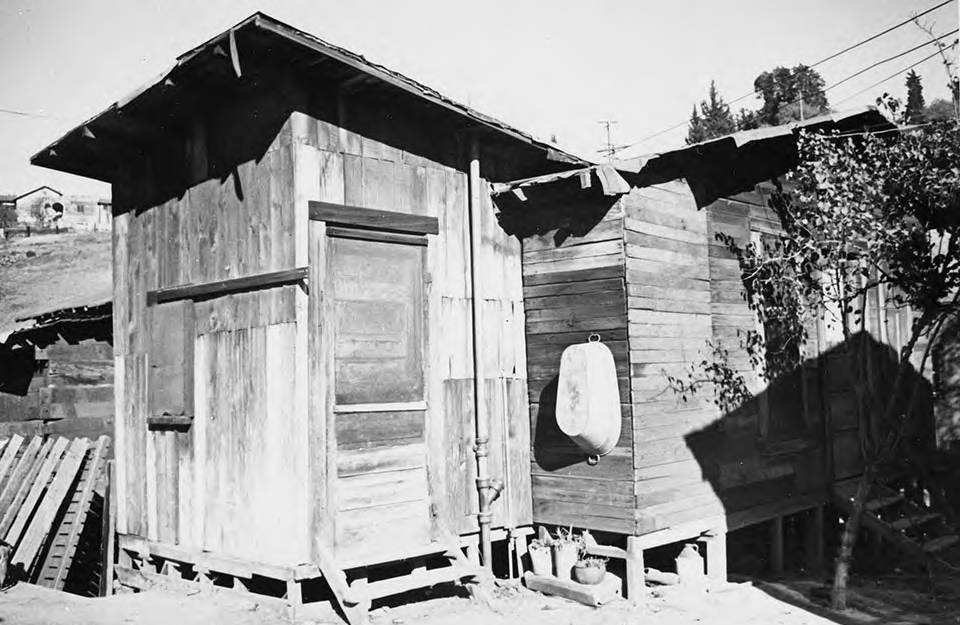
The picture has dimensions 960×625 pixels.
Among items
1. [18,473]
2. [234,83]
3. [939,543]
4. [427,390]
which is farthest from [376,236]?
[939,543]

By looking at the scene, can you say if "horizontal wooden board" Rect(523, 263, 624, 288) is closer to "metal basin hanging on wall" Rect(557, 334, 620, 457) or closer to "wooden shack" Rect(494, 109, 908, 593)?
"wooden shack" Rect(494, 109, 908, 593)

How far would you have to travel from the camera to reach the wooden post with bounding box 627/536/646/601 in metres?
8.28

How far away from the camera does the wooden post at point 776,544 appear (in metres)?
10.3

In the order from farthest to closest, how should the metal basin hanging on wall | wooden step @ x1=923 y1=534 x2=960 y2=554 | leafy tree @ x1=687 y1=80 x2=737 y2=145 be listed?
leafy tree @ x1=687 y1=80 x2=737 y2=145 → wooden step @ x1=923 y1=534 x2=960 y2=554 → the metal basin hanging on wall

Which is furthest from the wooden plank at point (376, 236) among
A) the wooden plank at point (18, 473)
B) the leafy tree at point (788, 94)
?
the leafy tree at point (788, 94)

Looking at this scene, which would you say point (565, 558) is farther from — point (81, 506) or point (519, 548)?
point (81, 506)

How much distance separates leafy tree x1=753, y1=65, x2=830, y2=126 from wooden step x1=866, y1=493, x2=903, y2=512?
41515 mm

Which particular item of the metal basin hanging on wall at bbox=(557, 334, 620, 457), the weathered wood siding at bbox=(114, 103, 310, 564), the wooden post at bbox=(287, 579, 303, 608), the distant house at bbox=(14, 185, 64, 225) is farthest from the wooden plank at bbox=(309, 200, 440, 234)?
the distant house at bbox=(14, 185, 64, 225)

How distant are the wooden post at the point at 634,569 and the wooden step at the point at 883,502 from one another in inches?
152

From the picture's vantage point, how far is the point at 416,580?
300 inches

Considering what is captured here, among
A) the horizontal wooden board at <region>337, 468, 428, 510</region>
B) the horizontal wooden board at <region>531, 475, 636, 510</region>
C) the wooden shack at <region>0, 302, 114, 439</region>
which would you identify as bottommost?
the horizontal wooden board at <region>531, 475, 636, 510</region>

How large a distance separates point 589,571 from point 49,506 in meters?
6.10

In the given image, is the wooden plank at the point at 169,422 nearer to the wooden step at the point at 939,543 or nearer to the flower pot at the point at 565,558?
the flower pot at the point at 565,558

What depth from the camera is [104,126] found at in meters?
8.64
